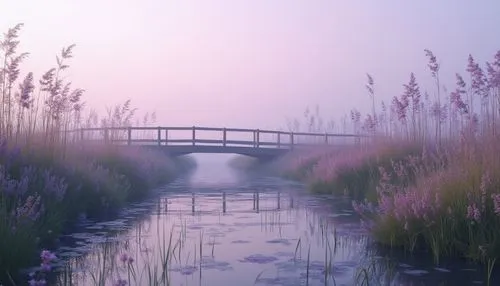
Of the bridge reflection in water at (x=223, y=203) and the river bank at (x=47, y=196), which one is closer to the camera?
the river bank at (x=47, y=196)

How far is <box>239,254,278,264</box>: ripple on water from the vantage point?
18.6ft

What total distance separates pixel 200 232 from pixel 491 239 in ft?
11.1

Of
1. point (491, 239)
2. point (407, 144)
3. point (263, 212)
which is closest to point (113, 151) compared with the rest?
point (263, 212)

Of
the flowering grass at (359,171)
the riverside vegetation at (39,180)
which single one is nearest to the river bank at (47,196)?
the riverside vegetation at (39,180)

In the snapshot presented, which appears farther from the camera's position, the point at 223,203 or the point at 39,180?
the point at 223,203

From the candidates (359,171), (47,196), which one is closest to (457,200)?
(47,196)

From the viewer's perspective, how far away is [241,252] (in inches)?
243

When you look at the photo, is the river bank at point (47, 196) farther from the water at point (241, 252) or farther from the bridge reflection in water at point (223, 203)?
the bridge reflection in water at point (223, 203)

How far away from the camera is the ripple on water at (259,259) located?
5.68 m

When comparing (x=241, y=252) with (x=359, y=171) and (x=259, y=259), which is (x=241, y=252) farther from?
(x=359, y=171)

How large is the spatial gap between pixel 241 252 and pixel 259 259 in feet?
1.40

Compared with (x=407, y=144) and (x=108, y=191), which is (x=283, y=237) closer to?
(x=108, y=191)

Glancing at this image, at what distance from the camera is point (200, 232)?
755 cm

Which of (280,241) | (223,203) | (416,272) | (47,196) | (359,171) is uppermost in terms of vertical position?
(359,171)
